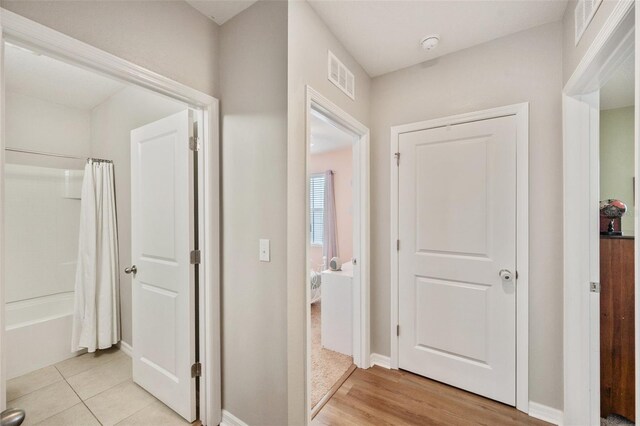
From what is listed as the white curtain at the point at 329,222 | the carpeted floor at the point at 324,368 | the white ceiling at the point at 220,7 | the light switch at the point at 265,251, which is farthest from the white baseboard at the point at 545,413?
the white curtain at the point at 329,222

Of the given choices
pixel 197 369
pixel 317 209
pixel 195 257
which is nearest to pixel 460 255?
pixel 195 257

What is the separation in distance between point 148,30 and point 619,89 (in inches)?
138

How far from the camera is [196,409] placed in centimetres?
173

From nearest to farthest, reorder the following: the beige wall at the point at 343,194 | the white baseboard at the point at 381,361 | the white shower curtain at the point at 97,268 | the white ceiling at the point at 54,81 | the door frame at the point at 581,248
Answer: the door frame at the point at 581,248, the white ceiling at the point at 54,81, the white baseboard at the point at 381,361, the white shower curtain at the point at 97,268, the beige wall at the point at 343,194

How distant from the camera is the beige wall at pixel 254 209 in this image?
4.75ft

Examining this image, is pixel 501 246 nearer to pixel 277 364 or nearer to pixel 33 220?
Answer: pixel 277 364

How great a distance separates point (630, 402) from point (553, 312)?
2.33ft

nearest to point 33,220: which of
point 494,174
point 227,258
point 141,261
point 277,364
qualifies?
point 141,261

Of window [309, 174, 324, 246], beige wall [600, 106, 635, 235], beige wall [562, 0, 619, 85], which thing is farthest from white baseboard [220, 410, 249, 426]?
window [309, 174, 324, 246]

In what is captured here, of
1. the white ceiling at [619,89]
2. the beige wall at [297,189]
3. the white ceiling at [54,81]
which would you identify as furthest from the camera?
the white ceiling at [54,81]

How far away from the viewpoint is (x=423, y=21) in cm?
174

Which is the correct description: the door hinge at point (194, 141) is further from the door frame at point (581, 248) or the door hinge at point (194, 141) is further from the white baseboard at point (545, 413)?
the white baseboard at point (545, 413)

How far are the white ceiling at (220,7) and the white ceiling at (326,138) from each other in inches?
67.7

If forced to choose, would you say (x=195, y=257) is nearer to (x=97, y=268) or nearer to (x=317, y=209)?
(x=97, y=268)
